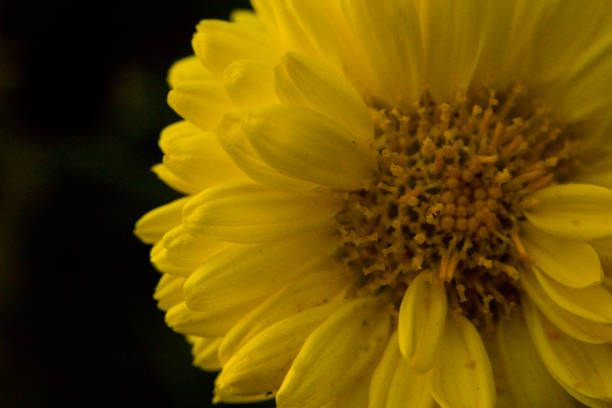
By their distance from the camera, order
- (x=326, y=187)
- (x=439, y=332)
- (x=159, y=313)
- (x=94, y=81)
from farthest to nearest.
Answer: (x=94, y=81) < (x=159, y=313) < (x=326, y=187) < (x=439, y=332)

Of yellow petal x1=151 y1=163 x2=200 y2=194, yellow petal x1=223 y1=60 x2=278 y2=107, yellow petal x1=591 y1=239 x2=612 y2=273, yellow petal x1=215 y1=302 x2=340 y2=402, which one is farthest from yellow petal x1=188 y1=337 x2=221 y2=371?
yellow petal x1=591 y1=239 x2=612 y2=273

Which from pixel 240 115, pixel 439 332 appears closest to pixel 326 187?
pixel 240 115

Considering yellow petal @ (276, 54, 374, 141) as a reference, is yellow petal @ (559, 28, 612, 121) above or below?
below

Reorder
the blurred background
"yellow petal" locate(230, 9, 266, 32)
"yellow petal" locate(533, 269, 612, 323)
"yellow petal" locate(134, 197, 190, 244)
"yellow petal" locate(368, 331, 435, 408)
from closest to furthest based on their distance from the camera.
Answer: "yellow petal" locate(533, 269, 612, 323)
"yellow petal" locate(368, 331, 435, 408)
"yellow petal" locate(134, 197, 190, 244)
"yellow petal" locate(230, 9, 266, 32)
the blurred background

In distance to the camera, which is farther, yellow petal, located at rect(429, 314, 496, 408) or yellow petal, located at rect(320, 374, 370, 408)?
yellow petal, located at rect(320, 374, 370, 408)

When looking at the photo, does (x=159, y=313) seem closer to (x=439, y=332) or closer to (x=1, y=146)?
(x=1, y=146)

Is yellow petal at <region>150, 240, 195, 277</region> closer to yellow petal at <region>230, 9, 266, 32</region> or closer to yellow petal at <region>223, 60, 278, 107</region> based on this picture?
yellow petal at <region>223, 60, 278, 107</region>

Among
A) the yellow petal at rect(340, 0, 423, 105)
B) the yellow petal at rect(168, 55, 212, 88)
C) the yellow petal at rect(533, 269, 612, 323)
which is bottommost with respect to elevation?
the yellow petal at rect(533, 269, 612, 323)
